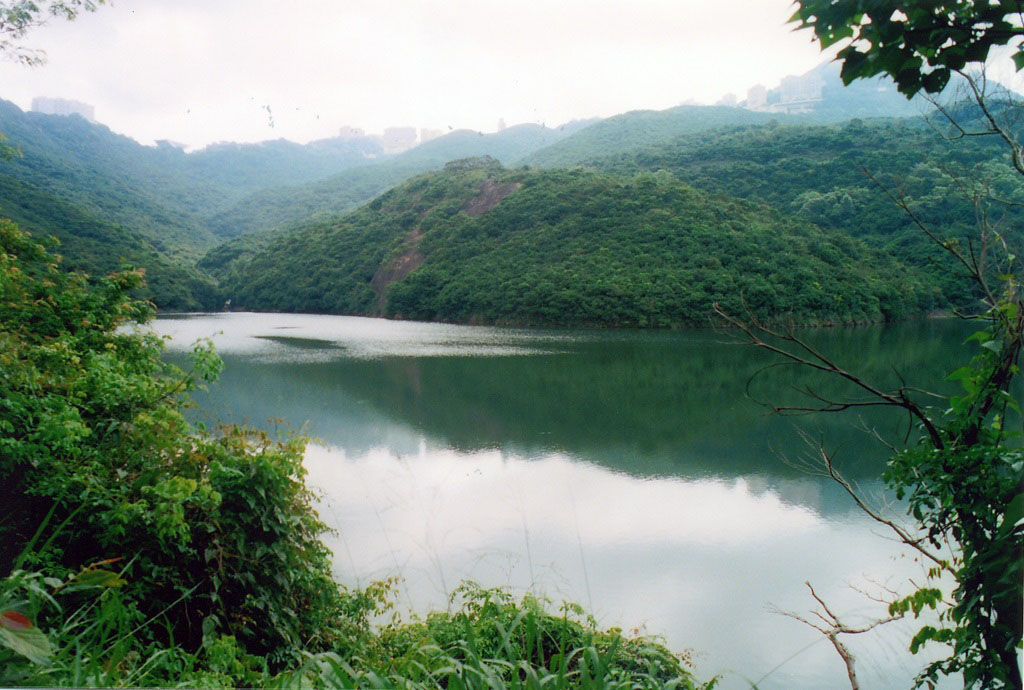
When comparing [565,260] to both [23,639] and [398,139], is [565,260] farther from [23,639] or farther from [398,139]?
[23,639]

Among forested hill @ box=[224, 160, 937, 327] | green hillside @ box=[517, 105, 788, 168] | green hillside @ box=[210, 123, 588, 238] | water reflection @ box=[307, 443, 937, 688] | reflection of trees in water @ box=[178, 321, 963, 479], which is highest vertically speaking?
green hillside @ box=[517, 105, 788, 168]

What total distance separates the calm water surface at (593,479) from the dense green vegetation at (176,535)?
0.47m

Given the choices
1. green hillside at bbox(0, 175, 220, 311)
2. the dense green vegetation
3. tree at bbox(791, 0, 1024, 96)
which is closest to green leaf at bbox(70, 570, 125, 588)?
the dense green vegetation

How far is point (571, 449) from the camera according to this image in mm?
4434

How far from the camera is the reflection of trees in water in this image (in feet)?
10.7

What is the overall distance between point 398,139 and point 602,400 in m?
3.02

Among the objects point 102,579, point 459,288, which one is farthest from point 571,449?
point 102,579

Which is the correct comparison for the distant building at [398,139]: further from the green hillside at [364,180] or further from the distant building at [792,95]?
the distant building at [792,95]

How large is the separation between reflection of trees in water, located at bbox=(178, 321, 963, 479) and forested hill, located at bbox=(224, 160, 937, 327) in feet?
0.92

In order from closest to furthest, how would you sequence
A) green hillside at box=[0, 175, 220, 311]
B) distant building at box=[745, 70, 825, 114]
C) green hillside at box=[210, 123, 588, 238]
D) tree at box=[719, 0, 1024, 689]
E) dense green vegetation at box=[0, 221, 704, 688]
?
1. tree at box=[719, 0, 1024, 689]
2. dense green vegetation at box=[0, 221, 704, 688]
3. distant building at box=[745, 70, 825, 114]
4. green hillside at box=[0, 175, 220, 311]
5. green hillside at box=[210, 123, 588, 238]

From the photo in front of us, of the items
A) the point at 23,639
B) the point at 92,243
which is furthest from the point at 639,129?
the point at 23,639

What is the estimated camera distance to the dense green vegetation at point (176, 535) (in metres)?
1.77

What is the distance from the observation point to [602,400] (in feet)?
17.8

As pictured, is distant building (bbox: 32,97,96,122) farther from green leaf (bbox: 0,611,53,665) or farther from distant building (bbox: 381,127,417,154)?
green leaf (bbox: 0,611,53,665)
